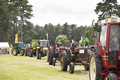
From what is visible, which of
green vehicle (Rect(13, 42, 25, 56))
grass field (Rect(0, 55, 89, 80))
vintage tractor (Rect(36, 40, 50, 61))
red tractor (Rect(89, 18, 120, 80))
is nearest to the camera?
red tractor (Rect(89, 18, 120, 80))

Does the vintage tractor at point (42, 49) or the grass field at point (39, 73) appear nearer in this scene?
the grass field at point (39, 73)

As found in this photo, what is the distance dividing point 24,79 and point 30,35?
74403 millimetres

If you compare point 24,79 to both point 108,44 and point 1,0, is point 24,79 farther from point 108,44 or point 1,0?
point 1,0

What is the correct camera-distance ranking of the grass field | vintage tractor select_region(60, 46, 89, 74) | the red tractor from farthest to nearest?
vintage tractor select_region(60, 46, 89, 74), the grass field, the red tractor

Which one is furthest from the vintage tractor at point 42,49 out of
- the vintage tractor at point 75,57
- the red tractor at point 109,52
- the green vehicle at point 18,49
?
the red tractor at point 109,52

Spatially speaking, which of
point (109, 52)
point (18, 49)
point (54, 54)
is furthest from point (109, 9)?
point (109, 52)

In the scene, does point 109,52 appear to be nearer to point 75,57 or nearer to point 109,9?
point 75,57

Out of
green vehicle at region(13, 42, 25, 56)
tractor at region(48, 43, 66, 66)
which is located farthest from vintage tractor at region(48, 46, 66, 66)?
green vehicle at region(13, 42, 25, 56)

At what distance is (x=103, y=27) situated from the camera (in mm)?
8070

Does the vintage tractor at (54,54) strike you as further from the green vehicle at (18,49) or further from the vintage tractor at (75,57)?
the green vehicle at (18,49)

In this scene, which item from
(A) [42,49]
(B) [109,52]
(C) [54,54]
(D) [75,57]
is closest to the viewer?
(B) [109,52]

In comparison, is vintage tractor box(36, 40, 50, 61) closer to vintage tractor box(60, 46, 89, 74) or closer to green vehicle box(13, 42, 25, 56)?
green vehicle box(13, 42, 25, 56)

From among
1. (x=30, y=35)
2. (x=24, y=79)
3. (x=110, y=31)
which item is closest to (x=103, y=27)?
(x=110, y=31)

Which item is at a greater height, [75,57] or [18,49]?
[18,49]
